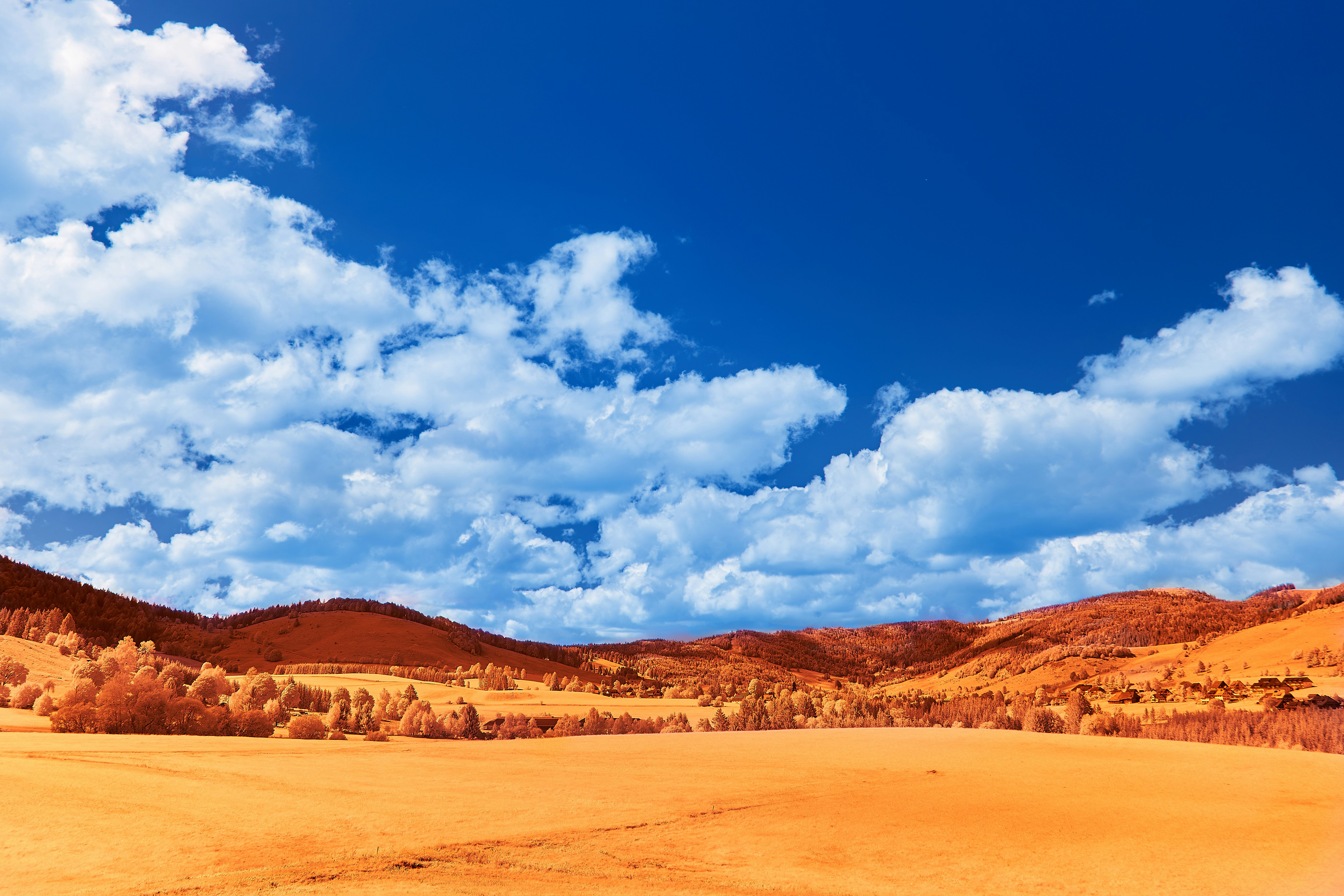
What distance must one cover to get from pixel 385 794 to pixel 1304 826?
1257cm

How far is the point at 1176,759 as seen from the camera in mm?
16281

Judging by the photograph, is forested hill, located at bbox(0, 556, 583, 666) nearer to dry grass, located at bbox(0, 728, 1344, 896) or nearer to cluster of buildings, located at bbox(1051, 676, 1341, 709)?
dry grass, located at bbox(0, 728, 1344, 896)

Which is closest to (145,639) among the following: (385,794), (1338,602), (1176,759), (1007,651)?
(385,794)

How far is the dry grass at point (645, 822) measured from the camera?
8055 mm

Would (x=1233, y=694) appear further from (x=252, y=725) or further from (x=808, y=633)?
(x=808, y=633)

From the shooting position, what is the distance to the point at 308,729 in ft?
58.4

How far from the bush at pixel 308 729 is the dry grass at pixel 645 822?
1.43 meters

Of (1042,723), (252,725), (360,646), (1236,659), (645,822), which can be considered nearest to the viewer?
(645,822)

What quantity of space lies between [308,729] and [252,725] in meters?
1.18

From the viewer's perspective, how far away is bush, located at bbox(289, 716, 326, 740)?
17719 millimetres

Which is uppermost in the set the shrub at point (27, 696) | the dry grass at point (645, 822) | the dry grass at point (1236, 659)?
the dry grass at point (1236, 659)

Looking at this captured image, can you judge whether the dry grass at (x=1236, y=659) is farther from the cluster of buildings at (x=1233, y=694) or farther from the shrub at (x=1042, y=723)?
the shrub at (x=1042, y=723)

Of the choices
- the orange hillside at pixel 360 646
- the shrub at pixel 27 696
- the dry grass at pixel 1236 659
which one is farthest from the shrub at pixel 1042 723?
the orange hillside at pixel 360 646

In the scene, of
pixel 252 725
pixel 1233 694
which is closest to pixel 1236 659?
pixel 1233 694
